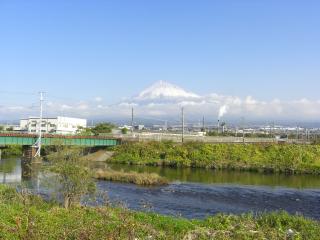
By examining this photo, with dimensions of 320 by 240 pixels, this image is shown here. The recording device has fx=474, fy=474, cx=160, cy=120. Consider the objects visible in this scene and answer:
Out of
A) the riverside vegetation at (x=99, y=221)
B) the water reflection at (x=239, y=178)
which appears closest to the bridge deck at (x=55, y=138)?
the water reflection at (x=239, y=178)

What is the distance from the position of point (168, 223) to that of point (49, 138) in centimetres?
5863

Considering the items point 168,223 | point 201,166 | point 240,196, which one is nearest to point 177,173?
point 201,166

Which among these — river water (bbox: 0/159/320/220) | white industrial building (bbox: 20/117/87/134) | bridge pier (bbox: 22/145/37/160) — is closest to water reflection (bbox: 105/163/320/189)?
river water (bbox: 0/159/320/220)

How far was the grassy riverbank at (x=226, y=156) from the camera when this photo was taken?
2685 inches

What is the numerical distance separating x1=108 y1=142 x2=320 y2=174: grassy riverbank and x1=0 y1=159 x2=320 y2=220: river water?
6346 mm

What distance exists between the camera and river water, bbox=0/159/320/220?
34.7 m

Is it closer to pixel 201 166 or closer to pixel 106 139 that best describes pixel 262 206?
pixel 201 166

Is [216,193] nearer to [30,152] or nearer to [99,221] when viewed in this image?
[99,221]

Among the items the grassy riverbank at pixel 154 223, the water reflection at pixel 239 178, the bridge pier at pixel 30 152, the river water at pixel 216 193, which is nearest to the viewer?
the grassy riverbank at pixel 154 223

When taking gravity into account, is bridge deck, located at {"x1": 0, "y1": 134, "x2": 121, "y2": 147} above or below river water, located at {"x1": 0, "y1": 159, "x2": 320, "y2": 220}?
above

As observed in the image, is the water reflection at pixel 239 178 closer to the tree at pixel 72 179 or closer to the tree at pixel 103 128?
the tree at pixel 72 179

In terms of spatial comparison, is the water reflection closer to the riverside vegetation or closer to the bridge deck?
the bridge deck

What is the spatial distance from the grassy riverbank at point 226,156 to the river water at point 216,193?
20.8ft

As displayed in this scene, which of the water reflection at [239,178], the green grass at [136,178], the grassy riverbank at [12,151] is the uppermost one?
the grassy riverbank at [12,151]
